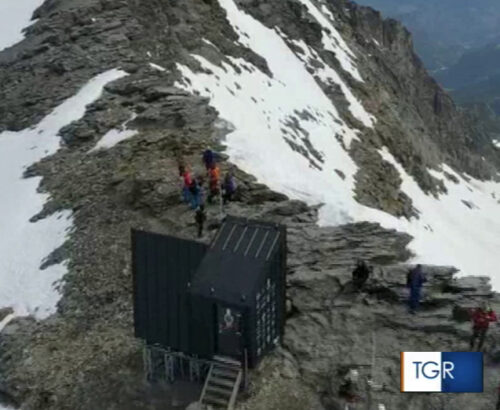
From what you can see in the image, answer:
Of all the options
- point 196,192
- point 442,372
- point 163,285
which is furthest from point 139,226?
point 442,372

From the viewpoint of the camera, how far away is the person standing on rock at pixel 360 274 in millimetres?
20703

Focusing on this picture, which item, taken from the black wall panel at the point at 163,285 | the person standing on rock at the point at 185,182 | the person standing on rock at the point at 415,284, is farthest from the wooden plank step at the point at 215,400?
the person standing on rock at the point at 185,182

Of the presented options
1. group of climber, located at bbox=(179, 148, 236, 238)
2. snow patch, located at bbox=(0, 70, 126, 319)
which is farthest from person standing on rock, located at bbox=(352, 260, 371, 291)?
snow patch, located at bbox=(0, 70, 126, 319)

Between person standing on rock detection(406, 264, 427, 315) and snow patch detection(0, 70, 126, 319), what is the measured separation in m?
10.7

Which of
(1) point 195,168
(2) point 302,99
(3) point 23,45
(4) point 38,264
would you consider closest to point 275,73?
(2) point 302,99

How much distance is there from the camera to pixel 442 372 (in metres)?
18.3

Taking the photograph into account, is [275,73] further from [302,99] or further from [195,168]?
[195,168]

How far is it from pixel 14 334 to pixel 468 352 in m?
12.9

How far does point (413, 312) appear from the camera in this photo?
66.6 feet

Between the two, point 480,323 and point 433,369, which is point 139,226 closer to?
point 433,369

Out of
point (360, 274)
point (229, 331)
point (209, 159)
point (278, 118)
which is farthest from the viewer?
point (278, 118)

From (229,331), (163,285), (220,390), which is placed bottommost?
(220,390)

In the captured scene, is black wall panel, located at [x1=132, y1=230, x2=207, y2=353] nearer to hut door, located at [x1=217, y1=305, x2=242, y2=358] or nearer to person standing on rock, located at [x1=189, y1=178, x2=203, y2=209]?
hut door, located at [x1=217, y1=305, x2=242, y2=358]

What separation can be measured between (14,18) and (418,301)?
3893 cm
